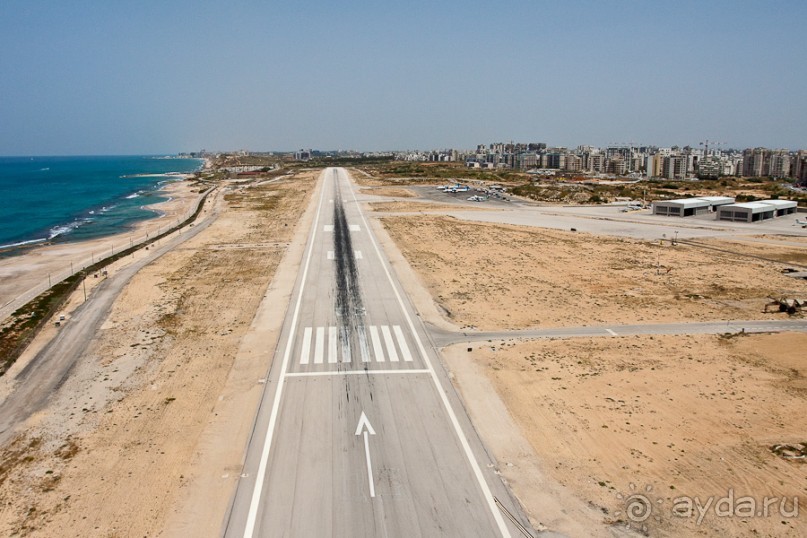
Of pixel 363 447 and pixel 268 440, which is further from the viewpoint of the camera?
pixel 268 440

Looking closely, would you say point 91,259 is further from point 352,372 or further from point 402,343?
point 352,372

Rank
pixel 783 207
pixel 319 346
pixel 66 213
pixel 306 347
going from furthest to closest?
pixel 66 213, pixel 783 207, pixel 319 346, pixel 306 347

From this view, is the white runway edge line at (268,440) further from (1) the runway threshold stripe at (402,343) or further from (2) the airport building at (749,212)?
(2) the airport building at (749,212)

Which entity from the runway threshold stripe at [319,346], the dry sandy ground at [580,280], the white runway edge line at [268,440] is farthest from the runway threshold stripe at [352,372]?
the dry sandy ground at [580,280]

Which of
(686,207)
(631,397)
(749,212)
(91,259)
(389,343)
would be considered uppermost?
(686,207)

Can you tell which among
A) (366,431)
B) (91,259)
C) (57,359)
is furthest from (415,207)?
(366,431)

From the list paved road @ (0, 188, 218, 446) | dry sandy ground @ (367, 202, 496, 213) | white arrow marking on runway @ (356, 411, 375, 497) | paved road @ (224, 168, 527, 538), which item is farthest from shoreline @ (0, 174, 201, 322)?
dry sandy ground @ (367, 202, 496, 213)

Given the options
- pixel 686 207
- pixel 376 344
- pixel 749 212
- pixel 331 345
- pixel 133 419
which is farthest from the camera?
pixel 686 207

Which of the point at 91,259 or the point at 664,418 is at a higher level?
the point at 91,259

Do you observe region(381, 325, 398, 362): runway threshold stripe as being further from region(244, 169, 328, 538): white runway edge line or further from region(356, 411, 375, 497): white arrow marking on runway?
region(356, 411, 375, 497): white arrow marking on runway
